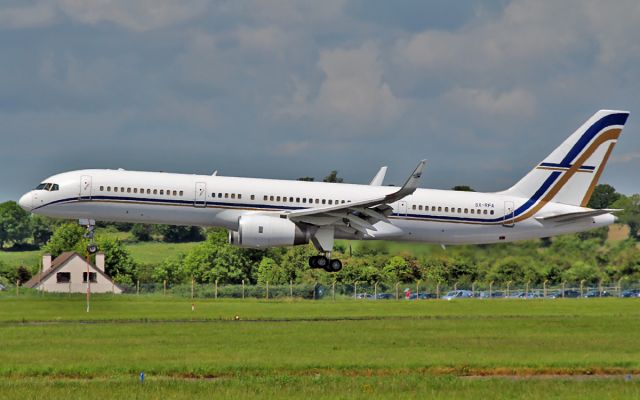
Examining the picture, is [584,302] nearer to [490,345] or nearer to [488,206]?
[488,206]

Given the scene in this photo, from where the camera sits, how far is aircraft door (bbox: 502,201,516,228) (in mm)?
56375

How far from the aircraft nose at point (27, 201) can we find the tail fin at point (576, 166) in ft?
83.1

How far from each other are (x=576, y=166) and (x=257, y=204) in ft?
60.9

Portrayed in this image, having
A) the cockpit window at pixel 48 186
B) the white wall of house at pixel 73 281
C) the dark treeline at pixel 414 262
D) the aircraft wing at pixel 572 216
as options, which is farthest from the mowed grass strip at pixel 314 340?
the white wall of house at pixel 73 281

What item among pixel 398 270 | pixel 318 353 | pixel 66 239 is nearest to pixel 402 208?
pixel 318 353

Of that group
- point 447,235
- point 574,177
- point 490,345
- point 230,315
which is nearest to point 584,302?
point 574,177

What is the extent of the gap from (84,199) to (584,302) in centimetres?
3303

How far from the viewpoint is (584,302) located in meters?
67.4

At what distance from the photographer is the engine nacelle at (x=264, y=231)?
2040 inches

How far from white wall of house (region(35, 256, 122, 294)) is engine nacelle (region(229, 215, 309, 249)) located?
Result: 41274mm

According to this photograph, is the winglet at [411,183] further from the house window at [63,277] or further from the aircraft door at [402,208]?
the house window at [63,277]

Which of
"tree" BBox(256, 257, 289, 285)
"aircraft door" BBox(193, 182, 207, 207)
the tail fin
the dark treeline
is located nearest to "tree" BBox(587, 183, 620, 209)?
the dark treeline

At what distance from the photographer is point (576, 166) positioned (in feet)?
194

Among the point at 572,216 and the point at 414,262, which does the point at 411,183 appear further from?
the point at 414,262
